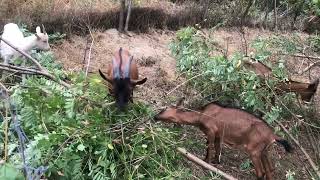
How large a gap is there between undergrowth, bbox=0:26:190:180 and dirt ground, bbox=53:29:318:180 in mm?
407

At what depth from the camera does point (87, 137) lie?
4.23 meters

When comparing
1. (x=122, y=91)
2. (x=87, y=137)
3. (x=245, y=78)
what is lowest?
(x=87, y=137)

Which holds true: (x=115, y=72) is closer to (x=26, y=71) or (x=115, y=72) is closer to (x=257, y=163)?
(x=26, y=71)

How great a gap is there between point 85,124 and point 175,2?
23.0ft

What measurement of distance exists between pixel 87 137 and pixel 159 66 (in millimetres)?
4277

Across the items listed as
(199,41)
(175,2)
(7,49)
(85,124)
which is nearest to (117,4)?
(175,2)

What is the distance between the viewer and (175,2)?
35.9ft

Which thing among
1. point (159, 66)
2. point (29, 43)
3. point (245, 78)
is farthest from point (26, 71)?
point (159, 66)

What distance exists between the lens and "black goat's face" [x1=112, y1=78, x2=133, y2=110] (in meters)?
4.68

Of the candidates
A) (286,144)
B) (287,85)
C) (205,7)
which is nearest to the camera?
(286,144)

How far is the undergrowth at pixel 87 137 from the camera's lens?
4.10 metres

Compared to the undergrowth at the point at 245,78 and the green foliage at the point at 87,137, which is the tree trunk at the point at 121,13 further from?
the green foliage at the point at 87,137

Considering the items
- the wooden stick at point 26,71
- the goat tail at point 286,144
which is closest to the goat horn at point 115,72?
the wooden stick at point 26,71

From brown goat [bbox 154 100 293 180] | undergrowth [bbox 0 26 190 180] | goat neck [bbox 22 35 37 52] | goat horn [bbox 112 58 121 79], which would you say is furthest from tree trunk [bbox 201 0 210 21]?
undergrowth [bbox 0 26 190 180]
